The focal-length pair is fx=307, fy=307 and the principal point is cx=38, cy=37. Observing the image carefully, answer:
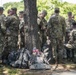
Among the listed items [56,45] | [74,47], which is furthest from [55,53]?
[74,47]

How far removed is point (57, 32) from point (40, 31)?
1.30 m

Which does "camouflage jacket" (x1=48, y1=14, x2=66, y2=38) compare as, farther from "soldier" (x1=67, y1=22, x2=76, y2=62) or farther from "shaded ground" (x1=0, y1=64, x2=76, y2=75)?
"shaded ground" (x1=0, y1=64, x2=76, y2=75)

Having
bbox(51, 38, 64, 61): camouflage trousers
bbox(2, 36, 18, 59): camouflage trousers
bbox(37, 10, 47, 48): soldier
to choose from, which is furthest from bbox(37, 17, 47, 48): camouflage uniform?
bbox(2, 36, 18, 59): camouflage trousers

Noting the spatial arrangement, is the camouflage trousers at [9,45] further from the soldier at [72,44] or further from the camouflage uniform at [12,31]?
the soldier at [72,44]

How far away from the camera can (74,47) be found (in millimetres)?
13000

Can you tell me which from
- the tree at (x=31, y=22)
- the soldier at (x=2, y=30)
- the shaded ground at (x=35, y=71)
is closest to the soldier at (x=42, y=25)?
the tree at (x=31, y=22)

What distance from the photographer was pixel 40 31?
1320 cm

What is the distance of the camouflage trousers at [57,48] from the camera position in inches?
480

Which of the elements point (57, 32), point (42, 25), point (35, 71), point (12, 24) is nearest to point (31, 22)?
point (12, 24)

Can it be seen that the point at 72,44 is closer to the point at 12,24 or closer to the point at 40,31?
the point at 40,31

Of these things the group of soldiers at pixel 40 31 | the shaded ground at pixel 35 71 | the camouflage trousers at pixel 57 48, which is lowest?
the shaded ground at pixel 35 71

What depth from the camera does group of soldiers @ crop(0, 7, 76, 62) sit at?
11562mm

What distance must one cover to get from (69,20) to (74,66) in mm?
3047

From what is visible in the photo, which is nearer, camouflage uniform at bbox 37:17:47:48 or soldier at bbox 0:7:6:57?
soldier at bbox 0:7:6:57
